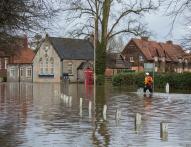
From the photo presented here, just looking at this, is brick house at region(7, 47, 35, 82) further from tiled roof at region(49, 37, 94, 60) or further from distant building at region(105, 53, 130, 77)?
distant building at region(105, 53, 130, 77)

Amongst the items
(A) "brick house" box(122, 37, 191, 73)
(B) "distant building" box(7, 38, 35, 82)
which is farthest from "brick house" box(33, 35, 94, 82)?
(A) "brick house" box(122, 37, 191, 73)

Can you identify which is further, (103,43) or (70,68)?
(70,68)

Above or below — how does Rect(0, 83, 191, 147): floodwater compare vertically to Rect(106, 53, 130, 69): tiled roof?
below

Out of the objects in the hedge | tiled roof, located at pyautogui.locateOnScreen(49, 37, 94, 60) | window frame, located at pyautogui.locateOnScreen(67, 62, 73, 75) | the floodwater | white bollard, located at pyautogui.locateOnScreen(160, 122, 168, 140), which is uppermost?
tiled roof, located at pyautogui.locateOnScreen(49, 37, 94, 60)

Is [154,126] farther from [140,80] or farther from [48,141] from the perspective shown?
[140,80]

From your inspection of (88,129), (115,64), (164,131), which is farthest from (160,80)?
(164,131)

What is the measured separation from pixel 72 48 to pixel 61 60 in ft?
13.5

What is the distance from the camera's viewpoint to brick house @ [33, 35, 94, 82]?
260 feet

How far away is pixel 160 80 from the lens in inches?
2048

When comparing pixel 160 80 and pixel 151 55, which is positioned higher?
pixel 151 55

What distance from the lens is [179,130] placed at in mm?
17172

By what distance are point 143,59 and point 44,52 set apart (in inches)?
937

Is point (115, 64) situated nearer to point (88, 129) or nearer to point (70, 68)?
point (70, 68)

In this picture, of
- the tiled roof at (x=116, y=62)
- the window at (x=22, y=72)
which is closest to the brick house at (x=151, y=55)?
the tiled roof at (x=116, y=62)
